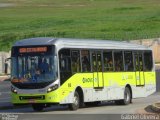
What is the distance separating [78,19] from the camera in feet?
327

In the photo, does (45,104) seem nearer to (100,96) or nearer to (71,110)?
(71,110)

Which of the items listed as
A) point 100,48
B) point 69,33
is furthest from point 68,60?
point 69,33

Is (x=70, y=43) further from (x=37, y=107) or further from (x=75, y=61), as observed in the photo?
(x=37, y=107)

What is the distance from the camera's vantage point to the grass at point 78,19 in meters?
77.5

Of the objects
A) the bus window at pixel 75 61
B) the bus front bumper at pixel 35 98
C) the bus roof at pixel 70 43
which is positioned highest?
the bus roof at pixel 70 43

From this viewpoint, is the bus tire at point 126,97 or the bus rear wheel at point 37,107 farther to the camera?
the bus tire at point 126,97

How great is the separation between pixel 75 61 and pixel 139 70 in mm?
5590

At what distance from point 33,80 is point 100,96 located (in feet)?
12.2

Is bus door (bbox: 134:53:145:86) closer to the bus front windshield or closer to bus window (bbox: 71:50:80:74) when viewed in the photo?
bus window (bbox: 71:50:80:74)

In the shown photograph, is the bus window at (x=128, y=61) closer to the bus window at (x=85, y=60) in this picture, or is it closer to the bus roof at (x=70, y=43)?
the bus roof at (x=70, y=43)

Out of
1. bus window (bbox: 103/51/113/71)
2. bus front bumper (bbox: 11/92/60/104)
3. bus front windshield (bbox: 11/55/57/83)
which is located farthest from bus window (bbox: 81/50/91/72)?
bus front bumper (bbox: 11/92/60/104)

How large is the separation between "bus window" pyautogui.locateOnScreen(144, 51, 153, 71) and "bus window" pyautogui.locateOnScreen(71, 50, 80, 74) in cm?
596

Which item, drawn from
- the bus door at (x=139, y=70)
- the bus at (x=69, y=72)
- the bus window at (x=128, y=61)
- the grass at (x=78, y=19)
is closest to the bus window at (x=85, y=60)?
the bus at (x=69, y=72)

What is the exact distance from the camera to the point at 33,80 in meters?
25.3
